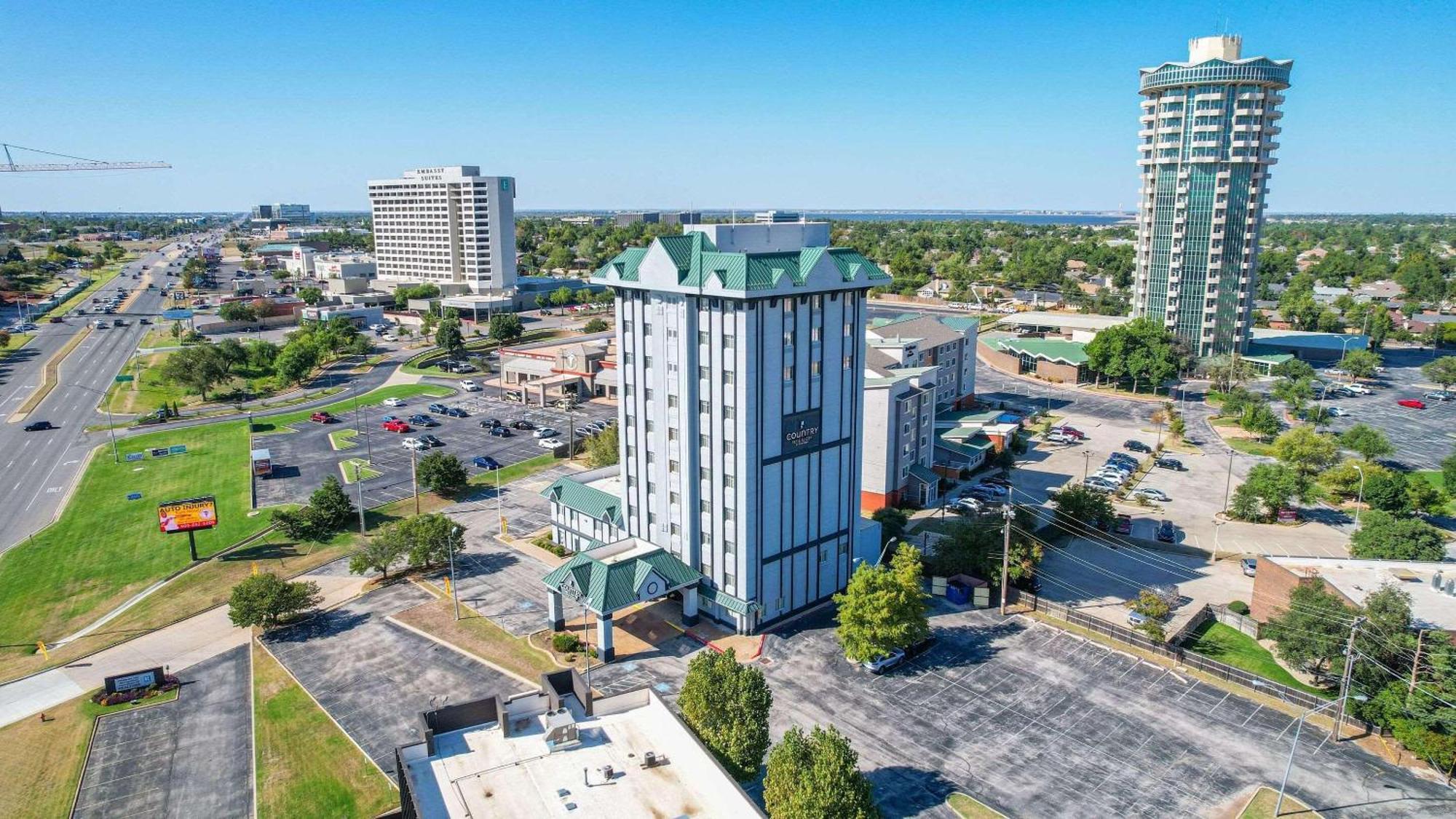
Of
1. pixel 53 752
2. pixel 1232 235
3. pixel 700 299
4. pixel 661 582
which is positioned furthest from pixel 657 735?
pixel 1232 235

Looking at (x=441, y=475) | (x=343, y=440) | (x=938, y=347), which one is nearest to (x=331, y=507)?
(x=441, y=475)

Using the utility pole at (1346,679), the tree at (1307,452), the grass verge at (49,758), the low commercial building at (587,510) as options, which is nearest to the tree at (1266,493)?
the tree at (1307,452)

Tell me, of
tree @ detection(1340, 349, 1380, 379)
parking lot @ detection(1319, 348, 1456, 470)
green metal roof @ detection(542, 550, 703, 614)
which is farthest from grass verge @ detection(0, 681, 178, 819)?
tree @ detection(1340, 349, 1380, 379)

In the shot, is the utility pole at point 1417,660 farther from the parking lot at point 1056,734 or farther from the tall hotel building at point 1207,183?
the tall hotel building at point 1207,183

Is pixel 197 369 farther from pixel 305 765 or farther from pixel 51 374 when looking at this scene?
pixel 305 765

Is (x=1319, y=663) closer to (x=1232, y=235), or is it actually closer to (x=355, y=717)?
(x=355, y=717)
